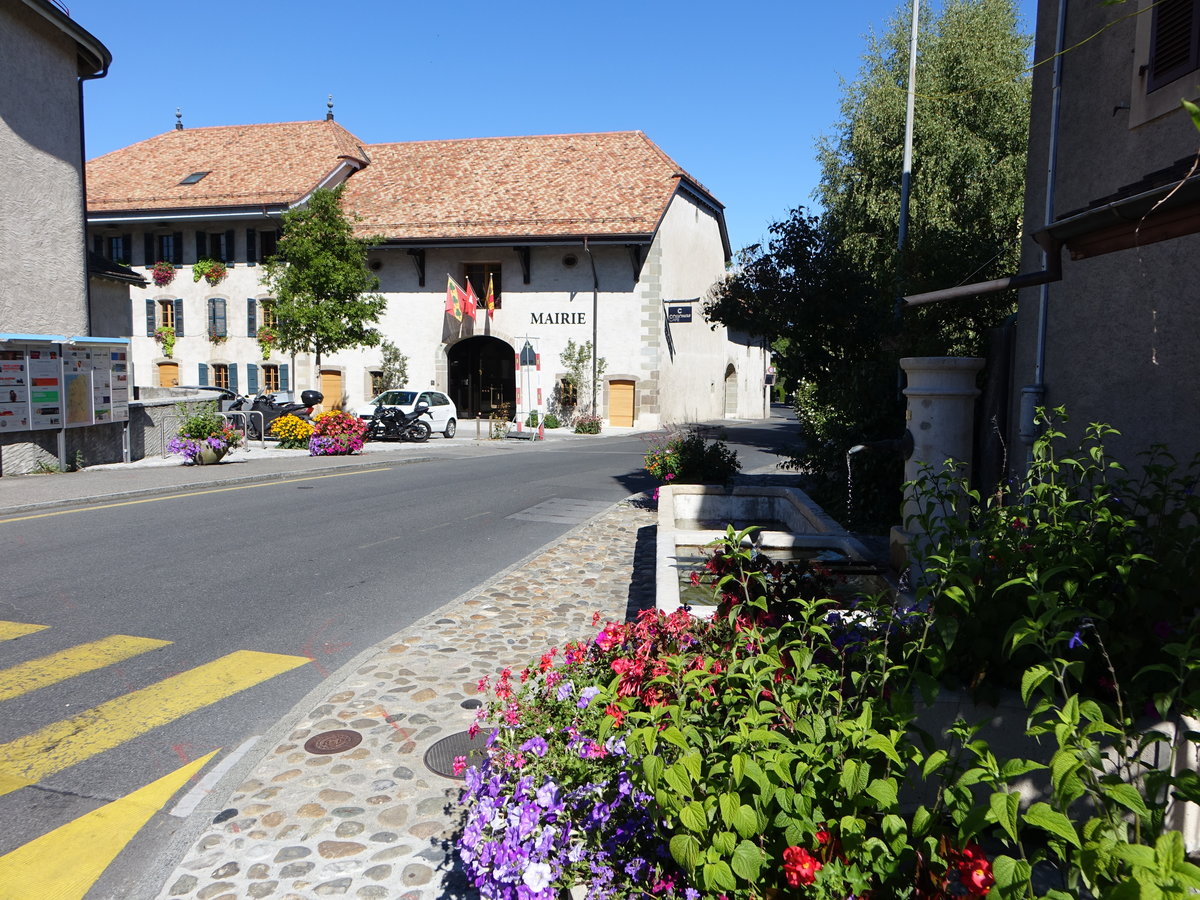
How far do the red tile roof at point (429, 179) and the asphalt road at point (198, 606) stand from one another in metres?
20.6

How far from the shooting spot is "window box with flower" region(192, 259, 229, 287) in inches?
1371

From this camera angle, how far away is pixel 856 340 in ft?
40.6

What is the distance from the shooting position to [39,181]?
56.1 ft

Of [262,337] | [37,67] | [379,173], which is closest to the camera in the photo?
[37,67]

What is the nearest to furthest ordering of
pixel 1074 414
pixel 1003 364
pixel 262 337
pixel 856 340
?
pixel 1074 414 → pixel 1003 364 → pixel 856 340 → pixel 262 337

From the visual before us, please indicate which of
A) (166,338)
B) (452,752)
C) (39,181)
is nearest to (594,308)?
(166,338)

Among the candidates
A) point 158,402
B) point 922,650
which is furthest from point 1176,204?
point 158,402

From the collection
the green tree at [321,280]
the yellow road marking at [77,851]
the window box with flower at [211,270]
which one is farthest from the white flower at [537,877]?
the window box with flower at [211,270]

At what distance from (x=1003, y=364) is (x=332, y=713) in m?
6.88

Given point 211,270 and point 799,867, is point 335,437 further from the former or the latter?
point 799,867

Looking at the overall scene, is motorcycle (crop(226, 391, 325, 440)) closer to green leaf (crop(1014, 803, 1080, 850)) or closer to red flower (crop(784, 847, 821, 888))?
red flower (crop(784, 847, 821, 888))

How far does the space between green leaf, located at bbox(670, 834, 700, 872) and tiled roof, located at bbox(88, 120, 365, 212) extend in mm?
34401

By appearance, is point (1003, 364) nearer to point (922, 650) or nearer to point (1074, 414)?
point (1074, 414)

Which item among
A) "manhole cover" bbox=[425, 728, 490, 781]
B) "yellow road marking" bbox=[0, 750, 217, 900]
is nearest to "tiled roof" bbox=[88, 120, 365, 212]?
"manhole cover" bbox=[425, 728, 490, 781]
